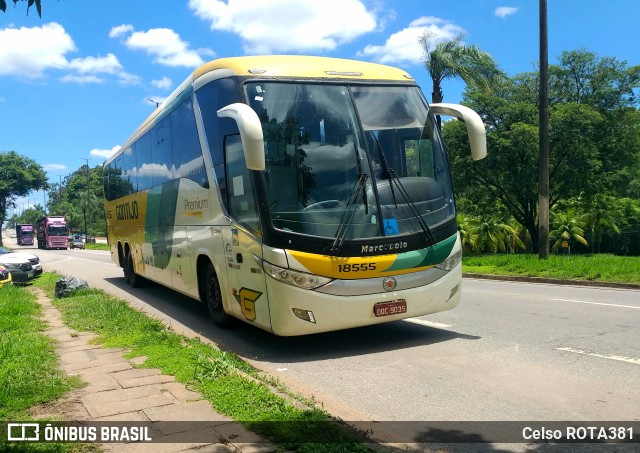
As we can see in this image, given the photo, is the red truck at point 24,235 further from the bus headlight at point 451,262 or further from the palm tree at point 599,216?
the bus headlight at point 451,262

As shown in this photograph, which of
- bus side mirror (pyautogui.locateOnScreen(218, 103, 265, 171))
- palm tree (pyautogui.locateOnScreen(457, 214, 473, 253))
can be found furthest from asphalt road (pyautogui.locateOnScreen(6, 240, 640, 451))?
palm tree (pyautogui.locateOnScreen(457, 214, 473, 253))

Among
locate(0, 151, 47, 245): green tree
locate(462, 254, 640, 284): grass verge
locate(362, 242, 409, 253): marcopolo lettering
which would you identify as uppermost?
locate(0, 151, 47, 245): green tree

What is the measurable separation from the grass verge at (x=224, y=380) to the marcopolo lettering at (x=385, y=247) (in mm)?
1855

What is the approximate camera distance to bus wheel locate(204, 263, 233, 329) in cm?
822

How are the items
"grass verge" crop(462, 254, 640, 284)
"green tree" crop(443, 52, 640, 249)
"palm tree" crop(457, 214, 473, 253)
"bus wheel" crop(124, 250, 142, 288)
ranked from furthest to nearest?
1. "palm tree" crop(457, 214, 473, 253)
2. "green tree" crop(443, 52, 640, 249)
3. "bus wheel" crop(124, 250, 142, 288)
4. "grass verge" crop(462, 254, 640, 284)

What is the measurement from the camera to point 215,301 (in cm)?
840

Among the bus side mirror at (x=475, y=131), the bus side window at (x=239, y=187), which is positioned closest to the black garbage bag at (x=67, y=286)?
the bus side window at (x=239, y=187)

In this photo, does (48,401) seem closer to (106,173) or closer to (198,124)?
(198,124)

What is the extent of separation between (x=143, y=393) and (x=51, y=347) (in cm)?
258

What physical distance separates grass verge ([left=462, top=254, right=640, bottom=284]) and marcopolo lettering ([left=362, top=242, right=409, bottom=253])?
9421 mm

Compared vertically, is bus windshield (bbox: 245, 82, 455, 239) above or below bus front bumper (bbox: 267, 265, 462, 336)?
above

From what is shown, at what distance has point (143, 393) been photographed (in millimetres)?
4879

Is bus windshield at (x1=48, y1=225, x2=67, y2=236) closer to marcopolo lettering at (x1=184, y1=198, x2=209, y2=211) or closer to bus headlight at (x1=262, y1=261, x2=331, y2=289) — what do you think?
marcopolo lettering at (x1=184, y1=198, x2=209, y2=211)

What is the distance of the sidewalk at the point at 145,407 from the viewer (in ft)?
12.4
